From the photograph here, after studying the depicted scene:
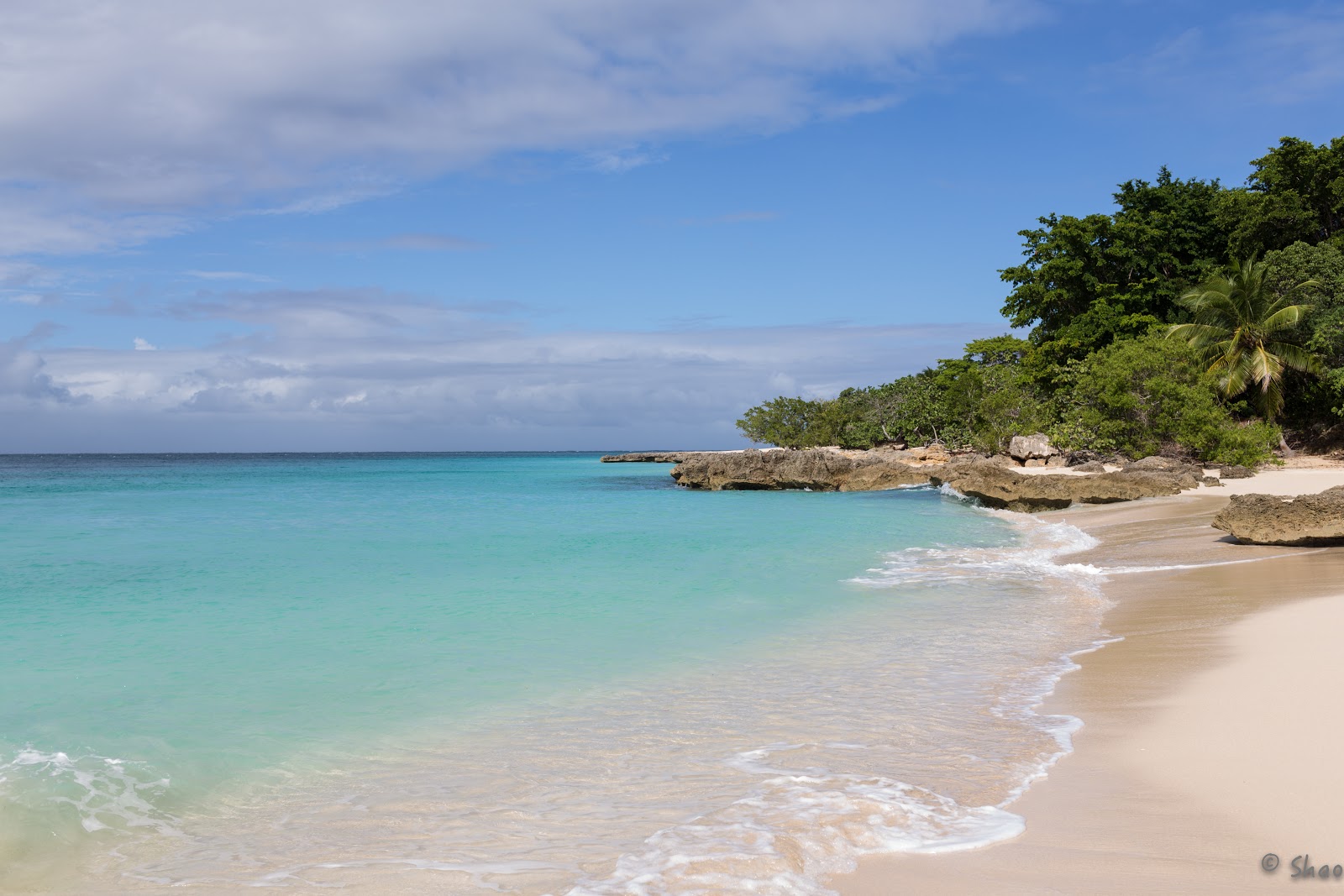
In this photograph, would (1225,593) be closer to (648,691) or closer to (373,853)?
(648,691)

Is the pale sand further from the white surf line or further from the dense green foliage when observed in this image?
the dense green foliage

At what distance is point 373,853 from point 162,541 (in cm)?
1817

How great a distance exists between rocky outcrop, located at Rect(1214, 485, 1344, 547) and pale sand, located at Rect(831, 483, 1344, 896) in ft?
13.9

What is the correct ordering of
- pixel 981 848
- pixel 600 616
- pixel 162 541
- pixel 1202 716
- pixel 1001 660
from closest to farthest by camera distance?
pixel 981 848
pixel 1202 716
pixel 1001 660
pixel 600 616
pixel 162 541

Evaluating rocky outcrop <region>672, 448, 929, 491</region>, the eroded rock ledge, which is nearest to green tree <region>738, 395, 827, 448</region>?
the eroded rock ledge

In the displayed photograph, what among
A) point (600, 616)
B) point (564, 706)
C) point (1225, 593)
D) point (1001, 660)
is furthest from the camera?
point (600, 616)

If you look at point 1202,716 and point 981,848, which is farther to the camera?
point 1202,716

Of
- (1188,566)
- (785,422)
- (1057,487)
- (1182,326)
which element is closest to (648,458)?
(785,422)

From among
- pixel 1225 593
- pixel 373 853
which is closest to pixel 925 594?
pixel 1225 593

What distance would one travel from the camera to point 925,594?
1067 cm

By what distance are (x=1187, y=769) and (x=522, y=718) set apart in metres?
3.99

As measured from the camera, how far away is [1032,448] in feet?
119

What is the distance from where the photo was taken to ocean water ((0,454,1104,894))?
3.77 m

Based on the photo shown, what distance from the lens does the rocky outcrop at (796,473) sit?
1528 inches
